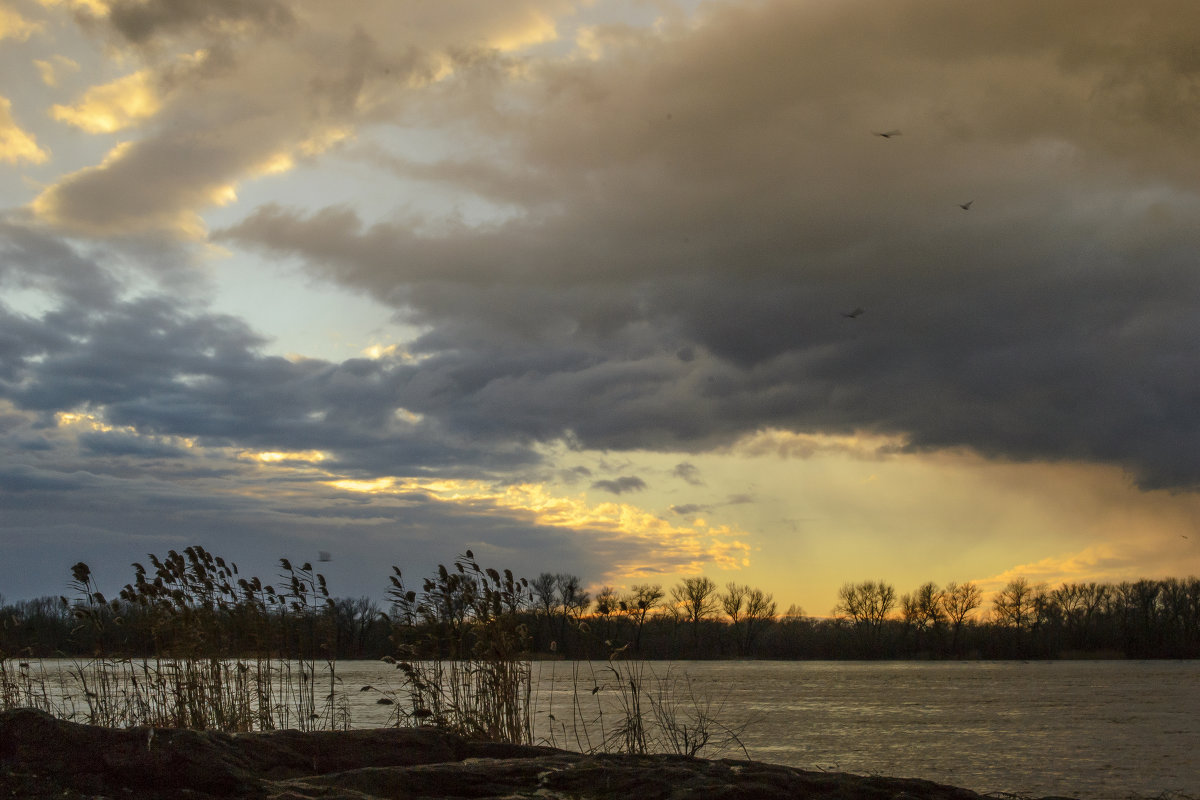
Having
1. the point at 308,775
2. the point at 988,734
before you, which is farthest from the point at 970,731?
the point at 308,775

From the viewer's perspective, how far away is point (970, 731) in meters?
29.8

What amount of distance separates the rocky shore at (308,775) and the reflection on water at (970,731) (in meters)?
4.87

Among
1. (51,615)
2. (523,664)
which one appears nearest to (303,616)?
(523,664)

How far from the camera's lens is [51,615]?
151 ft

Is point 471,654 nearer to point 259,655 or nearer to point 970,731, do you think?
point 259,655

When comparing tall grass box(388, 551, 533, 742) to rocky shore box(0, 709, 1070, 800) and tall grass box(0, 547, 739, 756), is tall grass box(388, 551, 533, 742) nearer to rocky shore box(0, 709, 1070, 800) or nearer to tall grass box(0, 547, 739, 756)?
tall grass box(0, 547, 739, 756)

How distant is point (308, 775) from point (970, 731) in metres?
29.3

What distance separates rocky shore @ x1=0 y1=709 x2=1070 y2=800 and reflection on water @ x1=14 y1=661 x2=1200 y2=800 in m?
4.87

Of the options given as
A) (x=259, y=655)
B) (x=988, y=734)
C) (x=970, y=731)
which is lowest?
(x=970, y=731)

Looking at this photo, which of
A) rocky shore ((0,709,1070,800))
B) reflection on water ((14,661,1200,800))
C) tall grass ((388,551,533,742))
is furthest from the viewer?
reflection on water ((14,661,1200,800))

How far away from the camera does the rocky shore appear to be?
15.0 feet

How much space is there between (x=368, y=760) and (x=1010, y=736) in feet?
89.2

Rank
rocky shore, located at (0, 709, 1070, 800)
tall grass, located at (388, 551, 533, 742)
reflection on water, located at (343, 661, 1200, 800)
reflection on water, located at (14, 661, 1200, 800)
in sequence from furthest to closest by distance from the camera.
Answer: reflection on water, located at (343, 661, 1200, 800)
reflection on water, located at (14, 661, 1200, 800)
tall grass, located at (388, 551, 533, 742)
rocky shore, located at (0, 709, 1070, 800)

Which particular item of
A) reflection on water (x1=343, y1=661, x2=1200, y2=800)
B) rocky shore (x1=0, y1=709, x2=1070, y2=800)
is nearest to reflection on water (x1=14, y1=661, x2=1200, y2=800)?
reflection on water (x1=343, y1=661, x2=1200, y2=800)
